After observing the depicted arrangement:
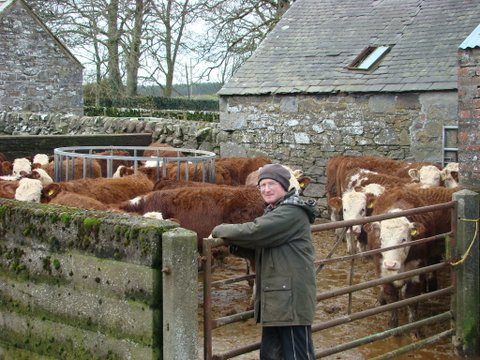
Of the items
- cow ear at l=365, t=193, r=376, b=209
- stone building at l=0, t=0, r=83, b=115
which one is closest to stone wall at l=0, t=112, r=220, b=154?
stone building at l=0, t=0, r=83, b=115

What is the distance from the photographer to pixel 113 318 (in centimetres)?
469

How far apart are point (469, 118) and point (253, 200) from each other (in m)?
2.85

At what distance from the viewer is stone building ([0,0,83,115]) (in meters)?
26.3

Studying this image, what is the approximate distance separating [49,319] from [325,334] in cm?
379

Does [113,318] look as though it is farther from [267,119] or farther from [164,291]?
[267,119]

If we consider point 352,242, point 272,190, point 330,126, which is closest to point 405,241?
point 352,242

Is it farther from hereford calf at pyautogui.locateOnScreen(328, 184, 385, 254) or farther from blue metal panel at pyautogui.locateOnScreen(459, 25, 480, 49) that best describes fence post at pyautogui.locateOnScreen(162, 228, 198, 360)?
hereford calf at pyautogui.locateOnScreen(328, 184, 385, 254)

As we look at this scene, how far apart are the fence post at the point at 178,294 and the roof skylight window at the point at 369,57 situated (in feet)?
40.9

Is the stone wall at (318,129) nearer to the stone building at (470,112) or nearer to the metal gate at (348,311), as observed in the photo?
the stone building at (470,112)

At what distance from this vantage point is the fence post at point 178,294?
174 inches

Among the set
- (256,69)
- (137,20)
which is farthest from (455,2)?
(137,20)

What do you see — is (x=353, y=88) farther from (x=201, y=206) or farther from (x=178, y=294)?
(x=178, y=294)

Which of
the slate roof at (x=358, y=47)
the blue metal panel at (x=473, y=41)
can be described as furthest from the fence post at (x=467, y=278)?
the slate roof at (x=358, y=47)

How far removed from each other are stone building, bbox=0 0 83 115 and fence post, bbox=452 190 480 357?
854 inches
